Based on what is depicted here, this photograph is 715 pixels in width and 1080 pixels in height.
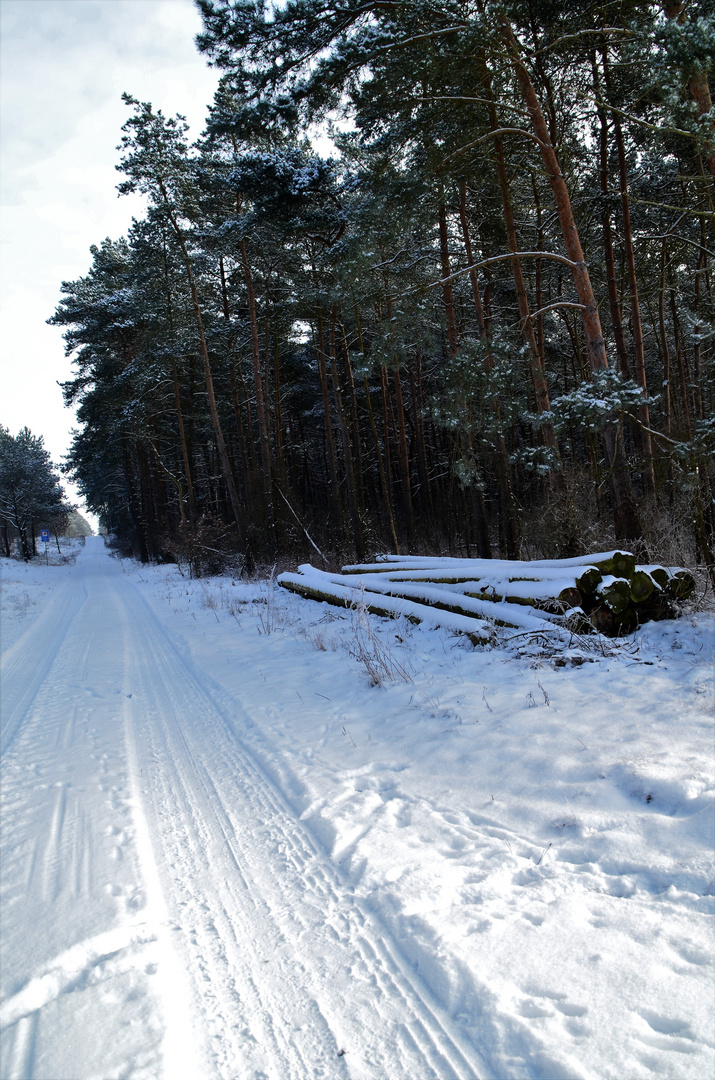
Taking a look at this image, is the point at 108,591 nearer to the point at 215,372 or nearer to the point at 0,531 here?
the point at 215,372

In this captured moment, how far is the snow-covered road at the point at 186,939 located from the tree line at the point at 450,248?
6.41 metres

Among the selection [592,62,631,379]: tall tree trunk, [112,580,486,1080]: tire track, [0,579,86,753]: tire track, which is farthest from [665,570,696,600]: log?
[592,62,631,379]: tall tree trunk

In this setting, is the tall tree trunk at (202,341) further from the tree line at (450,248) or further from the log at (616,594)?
the log at (616,594)

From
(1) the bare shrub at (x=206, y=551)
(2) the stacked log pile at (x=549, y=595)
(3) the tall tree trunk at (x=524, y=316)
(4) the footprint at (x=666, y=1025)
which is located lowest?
(4) the footprint at (x=666, y=1025)

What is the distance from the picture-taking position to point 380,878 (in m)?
2.67

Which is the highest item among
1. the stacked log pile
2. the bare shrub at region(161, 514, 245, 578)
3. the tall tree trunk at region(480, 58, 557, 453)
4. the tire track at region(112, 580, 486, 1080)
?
the tall tree trunk at region(480, 58, 557, 453)

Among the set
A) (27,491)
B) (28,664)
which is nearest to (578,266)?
(28,664)

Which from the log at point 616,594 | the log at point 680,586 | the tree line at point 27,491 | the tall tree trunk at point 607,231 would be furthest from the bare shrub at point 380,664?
the tree line at point 27,491

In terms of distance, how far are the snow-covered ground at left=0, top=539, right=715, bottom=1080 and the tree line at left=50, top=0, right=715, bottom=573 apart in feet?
14.8

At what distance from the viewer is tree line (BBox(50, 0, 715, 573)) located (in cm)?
760

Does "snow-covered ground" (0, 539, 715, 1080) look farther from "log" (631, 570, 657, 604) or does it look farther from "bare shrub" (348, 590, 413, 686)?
"log" (631, 570, 657, 604)

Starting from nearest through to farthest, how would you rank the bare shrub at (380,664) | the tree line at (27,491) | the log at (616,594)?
1. the bare shrub at (380,664)
2. the log at (616,594)
3. the tree line at (27,491)

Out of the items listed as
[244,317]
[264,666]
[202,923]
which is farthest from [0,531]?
[202,923]

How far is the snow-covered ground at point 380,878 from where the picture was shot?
1.83m
